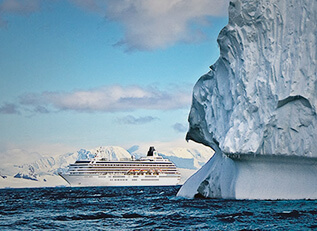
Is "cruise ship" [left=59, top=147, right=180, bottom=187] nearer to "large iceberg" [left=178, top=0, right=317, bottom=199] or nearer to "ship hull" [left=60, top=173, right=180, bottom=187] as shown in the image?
"ship hull" [left=60, top=173, right=180, bottom=187]

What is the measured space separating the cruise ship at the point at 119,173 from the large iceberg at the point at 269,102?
5065cm

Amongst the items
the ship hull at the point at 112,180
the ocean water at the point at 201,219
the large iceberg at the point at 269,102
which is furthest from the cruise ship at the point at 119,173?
the ocean water at the point at 201,219

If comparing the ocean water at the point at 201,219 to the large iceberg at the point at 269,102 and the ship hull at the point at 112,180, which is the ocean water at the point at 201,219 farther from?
the ship hull at the point at 112,180

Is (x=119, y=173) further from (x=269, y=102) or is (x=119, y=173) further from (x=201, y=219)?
(x=201, y=219)

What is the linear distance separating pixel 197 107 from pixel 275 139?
483 cm

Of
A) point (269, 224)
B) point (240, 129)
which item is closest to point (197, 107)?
point (240, 129)

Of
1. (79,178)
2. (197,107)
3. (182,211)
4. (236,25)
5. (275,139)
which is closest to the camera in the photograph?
(182,211)

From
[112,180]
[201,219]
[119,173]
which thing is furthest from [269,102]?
[119,173]

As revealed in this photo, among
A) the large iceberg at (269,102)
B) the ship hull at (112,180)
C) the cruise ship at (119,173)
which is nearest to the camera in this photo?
the large iceberg at (269,102)

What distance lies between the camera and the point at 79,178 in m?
66.9

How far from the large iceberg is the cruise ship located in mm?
50647

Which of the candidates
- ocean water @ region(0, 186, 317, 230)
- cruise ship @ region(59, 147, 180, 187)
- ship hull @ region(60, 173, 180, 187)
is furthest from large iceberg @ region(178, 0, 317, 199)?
cruise ship @ region(59, 147, 180, 187)

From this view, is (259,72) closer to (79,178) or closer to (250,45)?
(250,45)

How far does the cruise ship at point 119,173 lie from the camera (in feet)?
220
